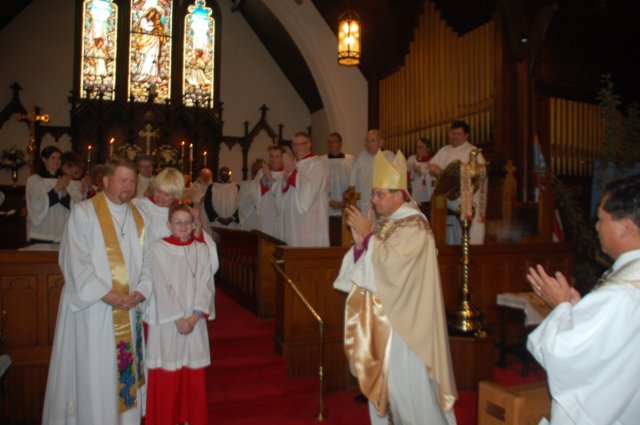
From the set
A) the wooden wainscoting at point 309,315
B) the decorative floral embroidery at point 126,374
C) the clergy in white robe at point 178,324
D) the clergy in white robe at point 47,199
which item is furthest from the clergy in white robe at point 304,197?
the decorative floral embroidery at point 126,374

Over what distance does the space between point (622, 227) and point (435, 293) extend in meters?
1.52

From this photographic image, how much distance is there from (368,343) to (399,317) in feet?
0.96

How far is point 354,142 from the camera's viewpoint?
37.6 feet

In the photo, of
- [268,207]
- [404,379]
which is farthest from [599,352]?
[268,207]

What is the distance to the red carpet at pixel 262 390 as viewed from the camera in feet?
14.2

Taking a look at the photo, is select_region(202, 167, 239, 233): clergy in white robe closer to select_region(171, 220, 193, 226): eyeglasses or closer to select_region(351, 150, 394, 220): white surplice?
select_region(351, 150, 394, 220): white surplice

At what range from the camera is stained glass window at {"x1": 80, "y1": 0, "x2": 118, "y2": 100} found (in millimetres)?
12312

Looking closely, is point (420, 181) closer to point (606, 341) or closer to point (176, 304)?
point (176, 304)

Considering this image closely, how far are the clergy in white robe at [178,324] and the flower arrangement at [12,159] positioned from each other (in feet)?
29.5

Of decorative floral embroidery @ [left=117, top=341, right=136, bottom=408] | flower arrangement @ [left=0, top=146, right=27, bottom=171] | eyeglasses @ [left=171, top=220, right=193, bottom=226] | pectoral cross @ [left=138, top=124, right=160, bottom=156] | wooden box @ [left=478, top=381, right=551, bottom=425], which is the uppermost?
pectoral cross @ [left=138, top=124, right=160, bottom=156]

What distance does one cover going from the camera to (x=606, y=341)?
6.16ft

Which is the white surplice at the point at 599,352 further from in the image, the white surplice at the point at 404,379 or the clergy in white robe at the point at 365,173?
the clergy in white robe at the point at 365,173

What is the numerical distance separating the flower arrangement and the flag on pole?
31.7 feet

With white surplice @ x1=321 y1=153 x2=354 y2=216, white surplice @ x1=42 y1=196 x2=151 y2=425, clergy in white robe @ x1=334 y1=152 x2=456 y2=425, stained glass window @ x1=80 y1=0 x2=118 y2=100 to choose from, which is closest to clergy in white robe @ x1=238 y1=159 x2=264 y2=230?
white surplice @ x1=321 y1=153 x2=354 y2=216
